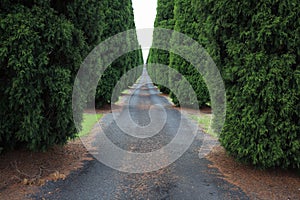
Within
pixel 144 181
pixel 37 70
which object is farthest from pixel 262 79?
pixel 37 70

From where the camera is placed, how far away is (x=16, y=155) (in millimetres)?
6184

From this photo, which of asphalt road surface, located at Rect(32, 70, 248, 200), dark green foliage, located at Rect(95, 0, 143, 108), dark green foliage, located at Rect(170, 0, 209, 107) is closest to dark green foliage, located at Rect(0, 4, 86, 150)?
asphalt road surface, located at Rect(32, 70, 248, 200)

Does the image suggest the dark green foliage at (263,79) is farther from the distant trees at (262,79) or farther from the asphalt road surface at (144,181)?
the asphalt road surface at (144,181)

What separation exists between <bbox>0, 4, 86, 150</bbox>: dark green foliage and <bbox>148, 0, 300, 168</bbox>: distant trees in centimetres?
352

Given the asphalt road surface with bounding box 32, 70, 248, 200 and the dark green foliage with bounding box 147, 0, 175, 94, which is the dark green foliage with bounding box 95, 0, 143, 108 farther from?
the asphalt road surface with bounding box 32, 70, 248, 200

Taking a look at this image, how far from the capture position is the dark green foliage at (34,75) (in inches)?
201

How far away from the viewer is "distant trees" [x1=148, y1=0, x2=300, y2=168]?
507 centimetres

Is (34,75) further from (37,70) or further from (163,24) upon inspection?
(163,24)

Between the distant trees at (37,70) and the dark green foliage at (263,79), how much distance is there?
349 cm

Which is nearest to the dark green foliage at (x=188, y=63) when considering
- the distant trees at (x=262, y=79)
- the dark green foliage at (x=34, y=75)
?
the distant trees at (x=262, y=79)

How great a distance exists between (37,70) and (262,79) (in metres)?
4.46

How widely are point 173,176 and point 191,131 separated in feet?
16.1

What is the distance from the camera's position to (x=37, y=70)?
17.5ft

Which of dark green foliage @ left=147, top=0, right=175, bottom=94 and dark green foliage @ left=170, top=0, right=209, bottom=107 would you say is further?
dark green foliage @ left=147, top=0, right=175, bottom=94
